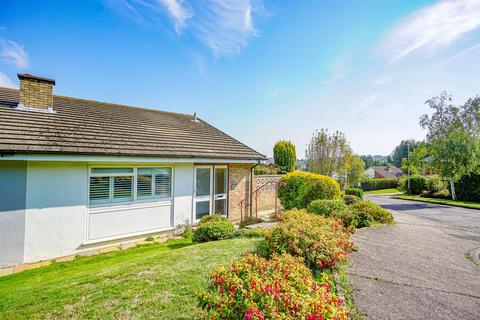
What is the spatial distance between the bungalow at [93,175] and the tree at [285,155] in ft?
37.4

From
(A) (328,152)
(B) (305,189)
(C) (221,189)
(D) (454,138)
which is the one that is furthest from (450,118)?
(C) (221,189)

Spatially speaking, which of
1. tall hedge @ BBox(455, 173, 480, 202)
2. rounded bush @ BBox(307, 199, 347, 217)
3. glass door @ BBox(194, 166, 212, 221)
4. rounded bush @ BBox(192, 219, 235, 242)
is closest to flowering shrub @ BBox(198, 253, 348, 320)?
rounded bush @ BBox(192, 219, 235, 242)

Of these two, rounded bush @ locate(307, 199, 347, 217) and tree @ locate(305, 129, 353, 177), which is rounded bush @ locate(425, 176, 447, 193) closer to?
tree @ locate(305, 129, 353, 177)

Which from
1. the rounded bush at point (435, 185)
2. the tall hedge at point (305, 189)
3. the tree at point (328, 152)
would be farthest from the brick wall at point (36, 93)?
the rounded bush at point (435, 185)

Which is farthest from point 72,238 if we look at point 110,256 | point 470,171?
point 470,171

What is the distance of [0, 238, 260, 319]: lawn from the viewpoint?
3215mm

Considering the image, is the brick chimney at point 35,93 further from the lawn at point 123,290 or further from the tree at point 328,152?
the tree at point 328,152

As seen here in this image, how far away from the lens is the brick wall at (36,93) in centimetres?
828

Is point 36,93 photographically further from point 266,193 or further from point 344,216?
point 344,216

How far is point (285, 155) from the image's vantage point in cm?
2291

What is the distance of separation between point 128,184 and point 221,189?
4.35 m

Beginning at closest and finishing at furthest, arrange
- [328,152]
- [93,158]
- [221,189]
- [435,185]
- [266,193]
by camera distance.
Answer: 1. [93,158]
2. [221,189]
3. [266,193]
4. [328,152]
5. [435,185]

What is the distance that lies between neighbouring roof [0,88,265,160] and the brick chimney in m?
0.37

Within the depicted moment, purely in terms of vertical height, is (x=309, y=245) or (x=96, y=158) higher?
(x=96, y=158)
